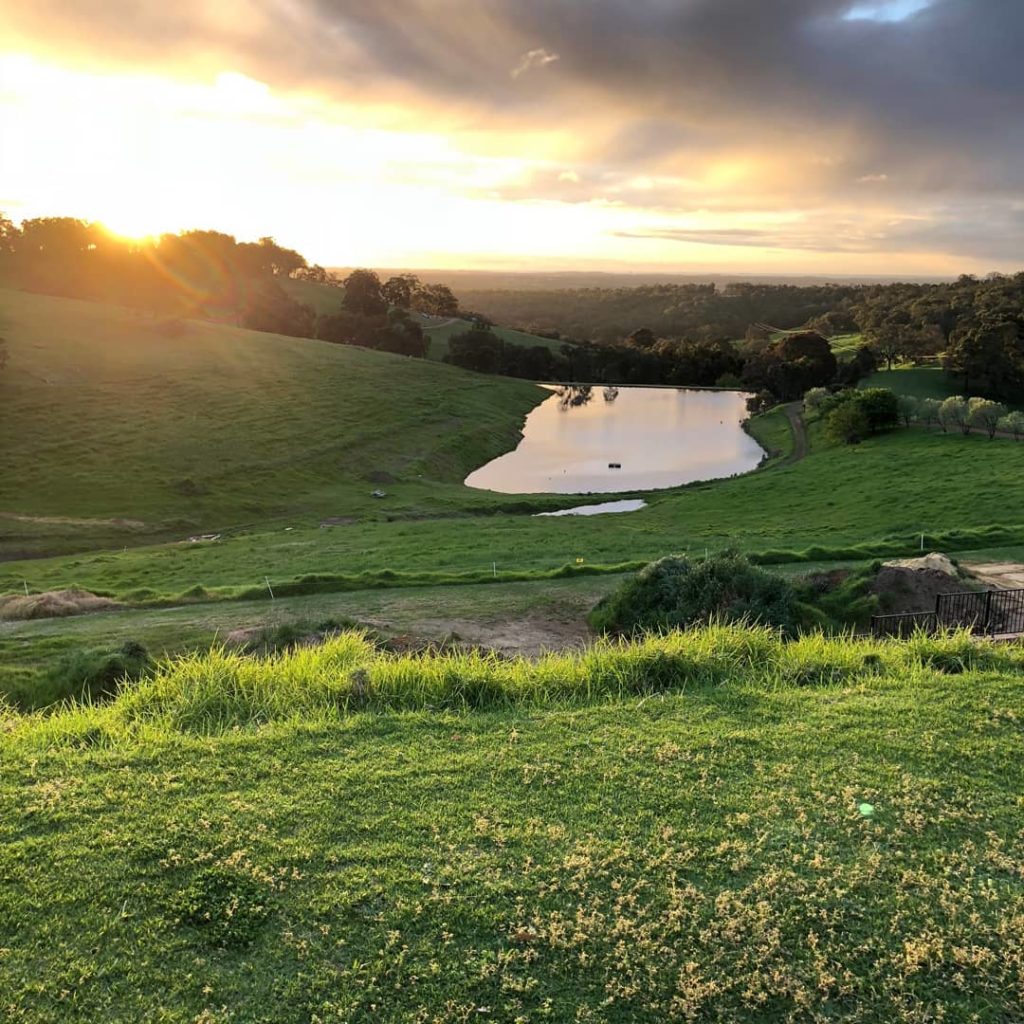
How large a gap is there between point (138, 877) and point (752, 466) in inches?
2477

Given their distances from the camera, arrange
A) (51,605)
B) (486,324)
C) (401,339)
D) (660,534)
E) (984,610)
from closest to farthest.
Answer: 1. (984,610)
2. (51,605)
3. (660,534)
4. (401,339)
5. (486,324)

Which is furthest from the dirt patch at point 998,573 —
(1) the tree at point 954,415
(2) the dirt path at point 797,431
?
(1) the tree at point 954,415

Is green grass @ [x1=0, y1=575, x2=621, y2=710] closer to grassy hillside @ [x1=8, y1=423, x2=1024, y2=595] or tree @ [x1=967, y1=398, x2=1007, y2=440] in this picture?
Answer: grassy hillside @ [x1=8, y1=423, x2=1024, y2=595]

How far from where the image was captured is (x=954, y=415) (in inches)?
2159

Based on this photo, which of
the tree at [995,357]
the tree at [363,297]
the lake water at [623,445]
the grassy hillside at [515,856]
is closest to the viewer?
the grassy hillside at [515,856]

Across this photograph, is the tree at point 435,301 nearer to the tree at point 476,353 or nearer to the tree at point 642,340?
the tree at point 642,340

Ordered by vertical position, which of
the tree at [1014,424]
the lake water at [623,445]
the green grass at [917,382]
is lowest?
the lake water at [623,445]

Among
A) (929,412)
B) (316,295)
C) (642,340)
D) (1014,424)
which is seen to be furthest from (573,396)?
(1014,424)

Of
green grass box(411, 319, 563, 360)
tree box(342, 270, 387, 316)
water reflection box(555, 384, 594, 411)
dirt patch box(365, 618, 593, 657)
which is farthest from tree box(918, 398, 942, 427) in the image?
tree box(342, 270, 387, 316)

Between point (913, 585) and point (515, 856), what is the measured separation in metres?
13.5

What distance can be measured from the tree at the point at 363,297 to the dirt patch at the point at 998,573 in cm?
10558

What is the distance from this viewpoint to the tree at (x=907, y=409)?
58.7m

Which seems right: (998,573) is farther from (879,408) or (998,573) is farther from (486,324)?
(486,324)

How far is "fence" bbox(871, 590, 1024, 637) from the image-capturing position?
13898 millimetres
